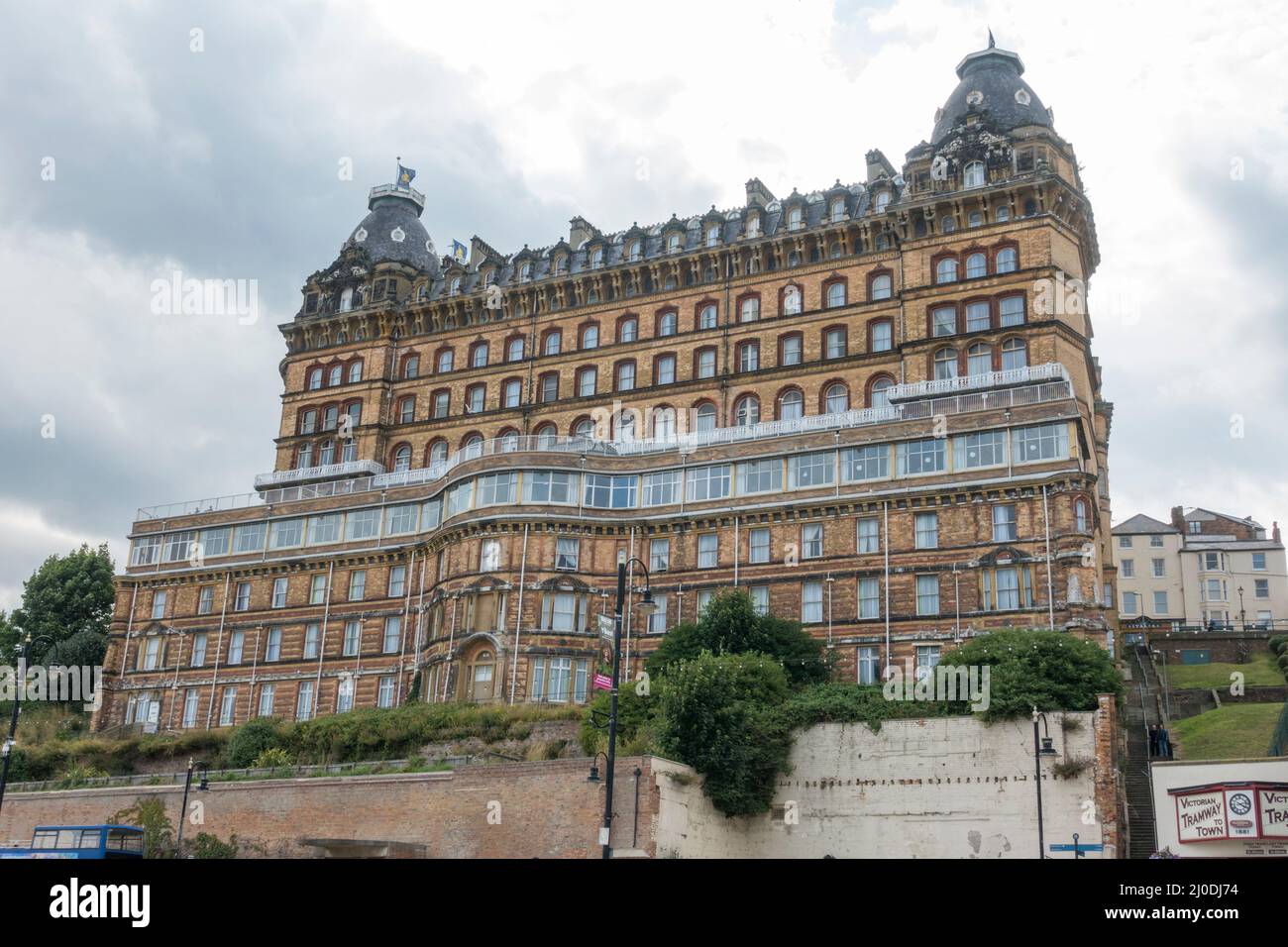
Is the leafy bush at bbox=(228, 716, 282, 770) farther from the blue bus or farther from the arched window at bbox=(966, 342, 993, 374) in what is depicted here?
the arched window at bbox=(966, 342, 993, 374)

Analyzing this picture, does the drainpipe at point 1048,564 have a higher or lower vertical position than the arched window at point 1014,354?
lower

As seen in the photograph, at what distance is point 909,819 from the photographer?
141 ft

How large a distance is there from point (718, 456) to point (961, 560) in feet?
42.6

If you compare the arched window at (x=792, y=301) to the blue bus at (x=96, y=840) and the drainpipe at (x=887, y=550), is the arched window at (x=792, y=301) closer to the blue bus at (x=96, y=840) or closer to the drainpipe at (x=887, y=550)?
the drainpipe at (x=887, y=550)

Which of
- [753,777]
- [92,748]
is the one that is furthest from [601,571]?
[92,748]

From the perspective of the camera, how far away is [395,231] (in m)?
89.3

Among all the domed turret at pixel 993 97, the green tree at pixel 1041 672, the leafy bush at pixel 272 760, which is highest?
the domed turret at pixel 993 97

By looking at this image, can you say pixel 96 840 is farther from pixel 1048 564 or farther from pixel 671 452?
pixel 1048 564

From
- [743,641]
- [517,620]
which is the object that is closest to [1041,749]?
[743,641]

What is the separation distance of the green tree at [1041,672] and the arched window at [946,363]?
23.2 meters

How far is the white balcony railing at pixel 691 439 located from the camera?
188 feet

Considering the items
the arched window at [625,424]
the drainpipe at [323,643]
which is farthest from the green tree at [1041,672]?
the drainpipe at [323,643]

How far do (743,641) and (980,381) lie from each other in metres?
20.6

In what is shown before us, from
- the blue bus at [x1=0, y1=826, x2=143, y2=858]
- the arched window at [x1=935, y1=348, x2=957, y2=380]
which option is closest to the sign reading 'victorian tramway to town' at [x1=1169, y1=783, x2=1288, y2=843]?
the blue bus at [x1=0, y1=826, x2=143, y2=858]
